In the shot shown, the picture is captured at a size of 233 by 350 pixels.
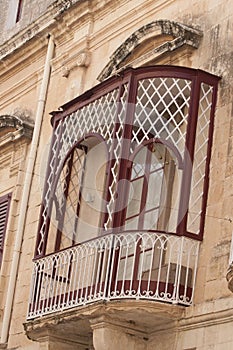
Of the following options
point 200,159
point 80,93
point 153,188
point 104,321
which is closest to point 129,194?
point 153,188

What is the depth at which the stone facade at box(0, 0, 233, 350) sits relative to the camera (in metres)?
10.4

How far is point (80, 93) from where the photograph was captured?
13773 mm

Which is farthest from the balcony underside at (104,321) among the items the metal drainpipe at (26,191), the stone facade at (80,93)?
the metal drainpipe at (26,191)

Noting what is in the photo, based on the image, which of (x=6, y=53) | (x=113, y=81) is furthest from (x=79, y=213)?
(x=6, y=53)

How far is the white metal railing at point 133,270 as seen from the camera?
1041 centimetres

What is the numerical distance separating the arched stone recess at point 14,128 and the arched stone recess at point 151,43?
2005mm

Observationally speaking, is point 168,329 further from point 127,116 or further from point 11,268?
point 11,268

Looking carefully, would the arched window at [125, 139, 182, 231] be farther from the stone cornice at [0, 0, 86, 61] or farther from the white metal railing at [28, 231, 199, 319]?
the stone cornice at [0, 0, 86, 61]

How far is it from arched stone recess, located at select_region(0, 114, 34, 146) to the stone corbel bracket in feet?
3.27

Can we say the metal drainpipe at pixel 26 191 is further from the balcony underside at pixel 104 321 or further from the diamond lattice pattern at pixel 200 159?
the diamond lattice pattern at pixel 200 159

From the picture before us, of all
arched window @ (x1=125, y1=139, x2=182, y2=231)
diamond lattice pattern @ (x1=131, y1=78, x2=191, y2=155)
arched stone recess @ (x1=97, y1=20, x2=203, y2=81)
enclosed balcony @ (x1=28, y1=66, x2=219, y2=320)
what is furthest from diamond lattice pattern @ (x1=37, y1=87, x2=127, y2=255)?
arched stone recess @ (x1=97, y1=20, x2=203, y2=81)

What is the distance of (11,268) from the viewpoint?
13969mm

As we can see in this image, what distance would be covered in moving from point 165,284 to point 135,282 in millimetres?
309

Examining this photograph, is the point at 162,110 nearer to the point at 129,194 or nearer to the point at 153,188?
the point at 153,188
